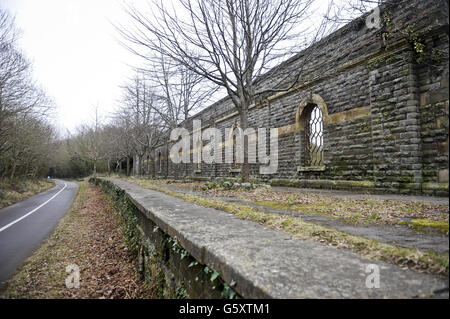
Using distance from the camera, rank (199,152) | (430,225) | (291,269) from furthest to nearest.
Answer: (199,152), (430,225), (291,269)

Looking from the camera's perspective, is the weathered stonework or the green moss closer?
the green moss

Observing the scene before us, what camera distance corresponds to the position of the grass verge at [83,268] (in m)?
3.03

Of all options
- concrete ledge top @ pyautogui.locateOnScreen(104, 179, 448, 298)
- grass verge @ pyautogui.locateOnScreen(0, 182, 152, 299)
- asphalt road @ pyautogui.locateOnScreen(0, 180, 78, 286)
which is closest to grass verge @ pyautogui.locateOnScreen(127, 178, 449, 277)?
concrete ledge top @ pyautogui.locateOnScreen(104, 179, 448, 298)

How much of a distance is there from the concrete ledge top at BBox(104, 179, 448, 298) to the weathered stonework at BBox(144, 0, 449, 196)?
15.9 ft

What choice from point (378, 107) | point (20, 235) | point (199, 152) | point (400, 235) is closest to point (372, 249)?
point (400, 235)

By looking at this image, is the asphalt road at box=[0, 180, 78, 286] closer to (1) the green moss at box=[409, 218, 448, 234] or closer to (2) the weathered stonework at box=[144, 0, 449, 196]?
(1) the green moss at box=[409, 218, 448, 234]

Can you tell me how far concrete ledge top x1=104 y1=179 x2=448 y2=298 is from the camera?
3.30 feet

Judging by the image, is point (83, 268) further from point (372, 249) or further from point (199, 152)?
point (199, 152)

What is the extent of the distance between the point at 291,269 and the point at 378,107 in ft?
24.6

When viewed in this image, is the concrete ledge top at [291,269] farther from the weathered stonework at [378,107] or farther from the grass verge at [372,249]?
the weathered stonework at [378,107]

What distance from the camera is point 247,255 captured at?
1.43 metres

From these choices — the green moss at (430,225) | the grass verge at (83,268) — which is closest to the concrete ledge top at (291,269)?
the green moss at (430,225)

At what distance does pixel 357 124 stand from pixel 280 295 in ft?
26.7

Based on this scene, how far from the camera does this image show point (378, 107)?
7043mm
